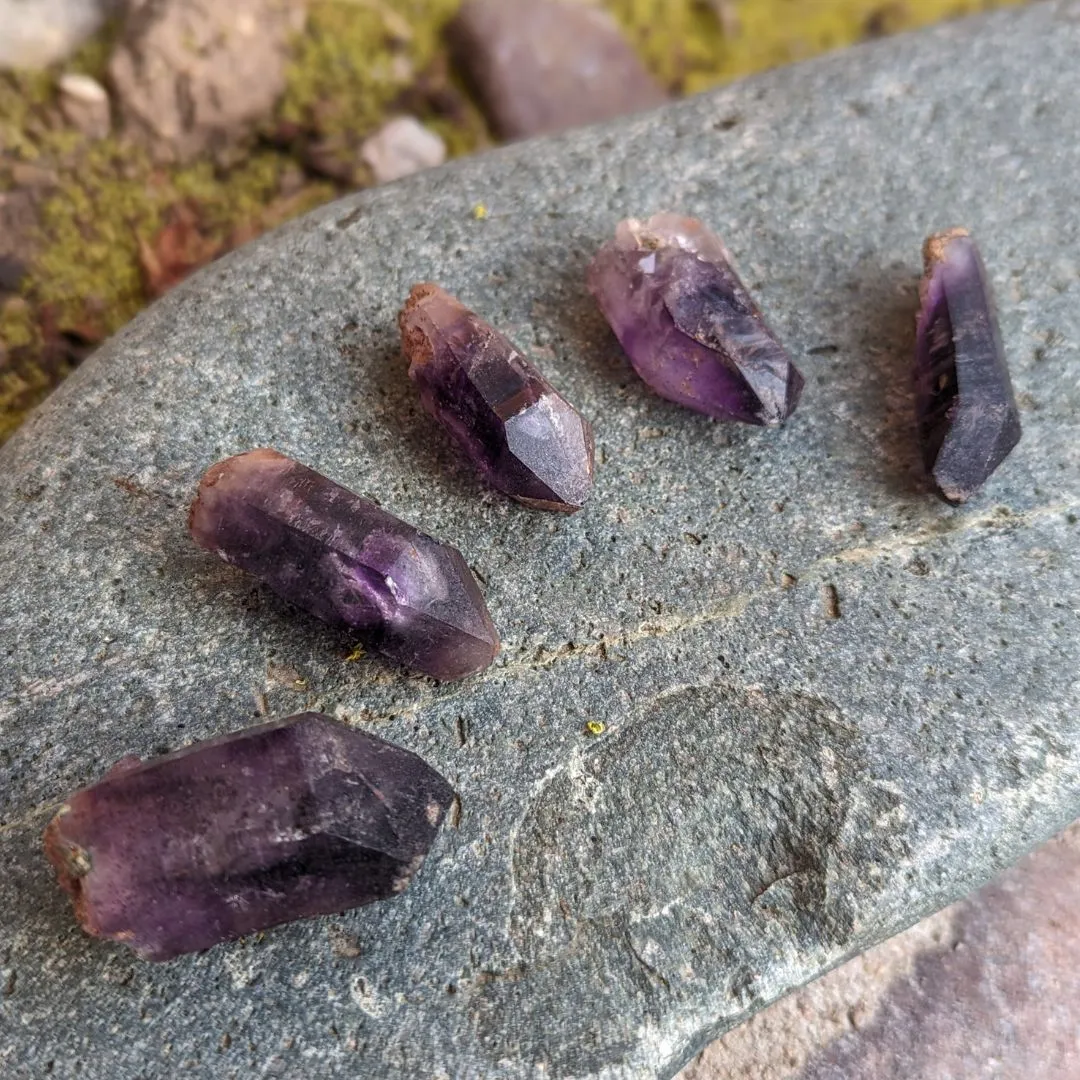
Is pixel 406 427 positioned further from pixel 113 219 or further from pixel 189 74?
pixel 189 74

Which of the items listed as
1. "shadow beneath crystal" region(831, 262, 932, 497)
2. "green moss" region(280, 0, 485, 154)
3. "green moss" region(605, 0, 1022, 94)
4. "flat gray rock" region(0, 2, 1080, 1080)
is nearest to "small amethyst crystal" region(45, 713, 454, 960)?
"flat gray rock" region(0, 2, 1080, 1080)

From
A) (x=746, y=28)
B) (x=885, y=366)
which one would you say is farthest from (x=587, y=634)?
(x=746, y=28)

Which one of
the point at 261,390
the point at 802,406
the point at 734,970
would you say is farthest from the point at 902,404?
the point at 261,390

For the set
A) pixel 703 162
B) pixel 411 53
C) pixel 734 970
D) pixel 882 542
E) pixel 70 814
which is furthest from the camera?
pixel 411 53

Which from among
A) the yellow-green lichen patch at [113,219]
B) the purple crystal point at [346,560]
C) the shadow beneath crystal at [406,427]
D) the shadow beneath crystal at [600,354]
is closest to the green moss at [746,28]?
the yellow-green lichen patch at [113,219]

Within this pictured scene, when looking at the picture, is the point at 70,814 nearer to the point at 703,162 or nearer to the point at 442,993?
the point at 442,993

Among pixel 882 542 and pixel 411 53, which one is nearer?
pixel 882 542

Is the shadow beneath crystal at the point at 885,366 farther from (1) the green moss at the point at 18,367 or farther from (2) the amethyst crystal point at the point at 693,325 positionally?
(1) the green moss at the point at 18,367
